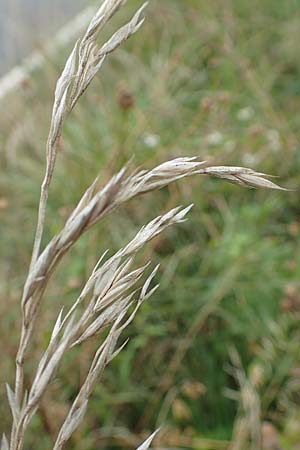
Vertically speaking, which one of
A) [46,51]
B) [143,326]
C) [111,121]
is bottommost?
[143,326]

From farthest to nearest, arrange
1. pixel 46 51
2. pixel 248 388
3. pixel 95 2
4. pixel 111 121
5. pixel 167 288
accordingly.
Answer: pixel 95 2 → pixel 46 51 → pixel 111 121 → pixel 167 288 → pixel 248 388

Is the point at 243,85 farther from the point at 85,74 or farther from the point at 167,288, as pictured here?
the point at 85,74

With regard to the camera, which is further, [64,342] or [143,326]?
[143,326]

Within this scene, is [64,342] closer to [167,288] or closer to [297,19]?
[167,288]

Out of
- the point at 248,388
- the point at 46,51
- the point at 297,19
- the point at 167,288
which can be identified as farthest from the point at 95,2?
the point at 248,388

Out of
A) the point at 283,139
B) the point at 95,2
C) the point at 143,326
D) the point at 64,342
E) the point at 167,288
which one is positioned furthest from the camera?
the point at 95,2

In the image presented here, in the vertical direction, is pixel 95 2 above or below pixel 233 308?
above

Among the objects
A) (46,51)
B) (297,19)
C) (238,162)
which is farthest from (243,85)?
(46,51)
